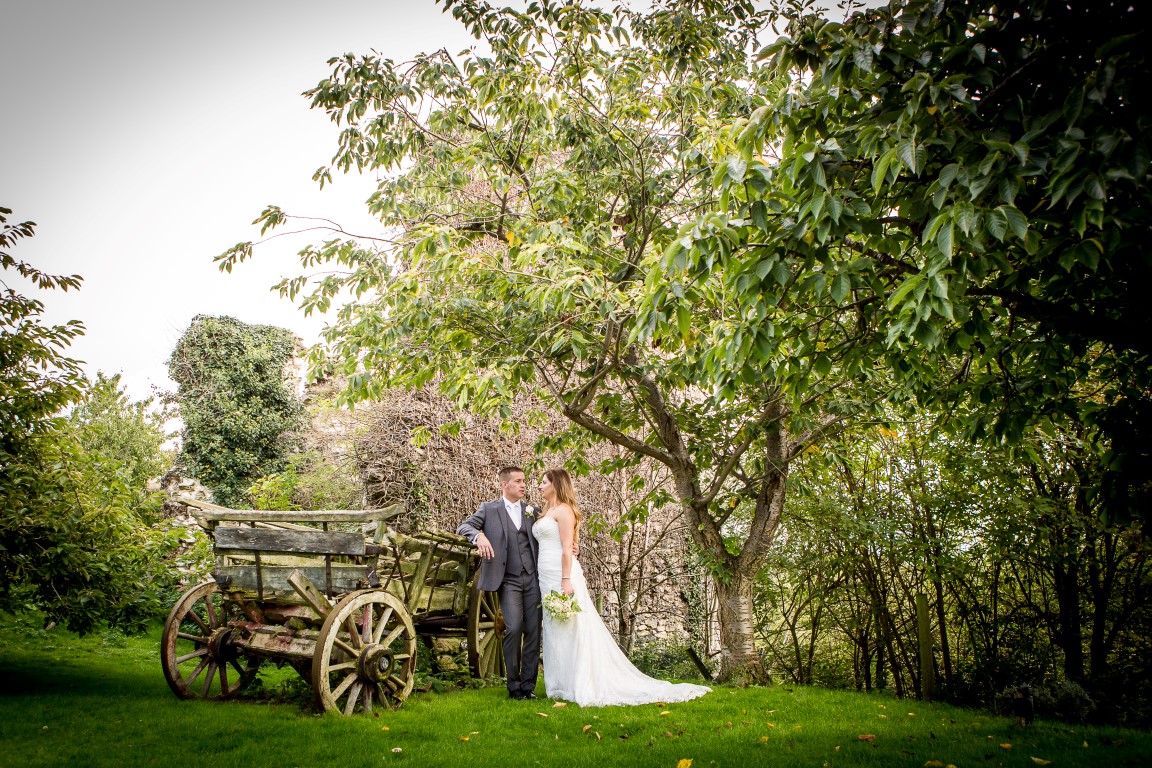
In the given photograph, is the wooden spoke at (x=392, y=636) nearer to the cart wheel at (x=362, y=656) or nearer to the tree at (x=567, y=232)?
the cart wheel at (x=362, y=656)

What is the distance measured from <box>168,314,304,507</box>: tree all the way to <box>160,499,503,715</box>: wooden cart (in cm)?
1013

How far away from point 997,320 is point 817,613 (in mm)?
4408

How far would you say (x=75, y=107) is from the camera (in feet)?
46.9

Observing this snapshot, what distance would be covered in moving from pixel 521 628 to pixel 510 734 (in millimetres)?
1431

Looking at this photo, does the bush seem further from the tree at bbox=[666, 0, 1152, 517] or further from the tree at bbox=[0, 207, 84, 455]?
the tree at bbox=[0, 207, 84, 455]

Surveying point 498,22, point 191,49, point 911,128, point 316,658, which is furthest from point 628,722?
point 191,49

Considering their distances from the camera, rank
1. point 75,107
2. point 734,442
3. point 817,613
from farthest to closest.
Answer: point 75,107, point 817,613, point 734,442

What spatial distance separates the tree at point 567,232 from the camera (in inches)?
235

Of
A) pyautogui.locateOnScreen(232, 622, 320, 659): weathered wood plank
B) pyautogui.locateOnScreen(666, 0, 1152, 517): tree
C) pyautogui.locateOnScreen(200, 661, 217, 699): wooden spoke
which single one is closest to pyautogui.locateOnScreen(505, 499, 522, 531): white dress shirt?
pyautogui.locateOnScreen(232, 622, 320, 659): weathered wood plank

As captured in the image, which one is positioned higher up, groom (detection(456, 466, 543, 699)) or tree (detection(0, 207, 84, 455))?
tree (detection(0, 207, 84, 455))

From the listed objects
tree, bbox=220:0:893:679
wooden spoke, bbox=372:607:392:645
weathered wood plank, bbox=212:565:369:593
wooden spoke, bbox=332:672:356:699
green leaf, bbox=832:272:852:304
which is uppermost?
tree, bbox=220:0:893:679

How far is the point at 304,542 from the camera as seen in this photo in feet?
16.0

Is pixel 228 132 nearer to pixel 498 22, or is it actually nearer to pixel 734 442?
pixel 498 22

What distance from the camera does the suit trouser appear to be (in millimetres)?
5832
